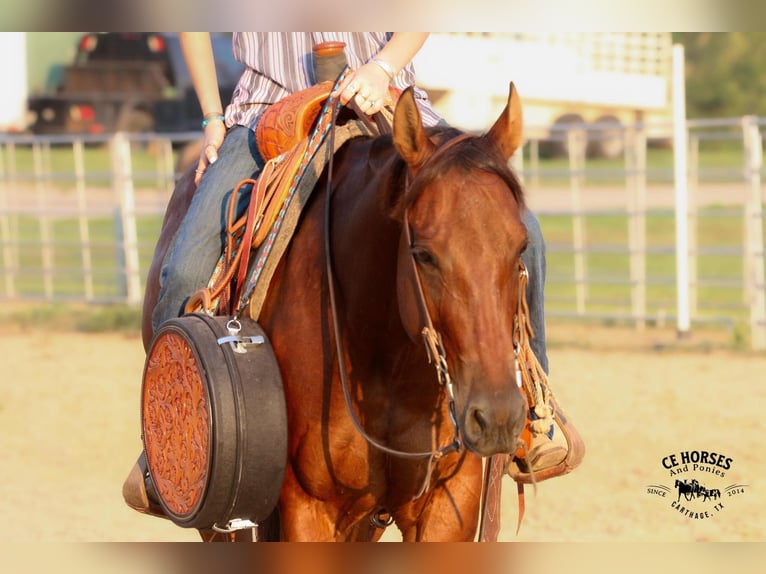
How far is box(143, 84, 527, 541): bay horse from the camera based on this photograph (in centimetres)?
260

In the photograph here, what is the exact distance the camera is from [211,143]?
3.91m

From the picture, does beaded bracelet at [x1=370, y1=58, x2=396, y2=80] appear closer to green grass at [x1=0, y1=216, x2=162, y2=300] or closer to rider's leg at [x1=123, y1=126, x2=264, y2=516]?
rider's leg at [x1=123, y1=126, x2=264, y2=516]

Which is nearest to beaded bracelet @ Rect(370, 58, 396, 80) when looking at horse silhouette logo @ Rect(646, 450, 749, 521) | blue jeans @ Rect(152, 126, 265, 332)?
blue jeans @ Rect(152, 126, 265, 332)

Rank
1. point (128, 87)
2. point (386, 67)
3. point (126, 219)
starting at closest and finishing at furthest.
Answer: point (386, 67) → point (126, 219) → point (128, 87)

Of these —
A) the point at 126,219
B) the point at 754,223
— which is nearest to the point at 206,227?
the point at 754,223

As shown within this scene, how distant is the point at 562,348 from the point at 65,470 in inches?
200

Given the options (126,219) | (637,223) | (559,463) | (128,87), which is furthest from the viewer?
(128,87)

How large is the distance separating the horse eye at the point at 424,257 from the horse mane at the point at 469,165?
0.47 ft

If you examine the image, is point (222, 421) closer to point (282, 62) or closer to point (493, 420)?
point (493, 420)

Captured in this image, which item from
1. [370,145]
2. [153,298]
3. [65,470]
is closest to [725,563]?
[370,145]

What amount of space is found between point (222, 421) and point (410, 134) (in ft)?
2.94

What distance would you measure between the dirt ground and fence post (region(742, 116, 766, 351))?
731 millimetres

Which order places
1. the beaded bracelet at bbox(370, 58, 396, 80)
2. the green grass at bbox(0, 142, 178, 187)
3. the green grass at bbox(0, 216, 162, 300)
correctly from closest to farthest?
the beaded bracelet at bbox(370, 58, 396, 80)
the green grass at bbox(0, 216, 162, 300)
the green grass at bbox(0, 142, 178, 187)
